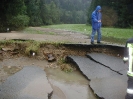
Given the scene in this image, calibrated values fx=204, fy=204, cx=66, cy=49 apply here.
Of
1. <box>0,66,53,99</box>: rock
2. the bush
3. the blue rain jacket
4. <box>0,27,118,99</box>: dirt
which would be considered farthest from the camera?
the bush

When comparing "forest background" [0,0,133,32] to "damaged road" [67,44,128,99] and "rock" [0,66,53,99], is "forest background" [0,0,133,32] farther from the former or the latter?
"rock" [0,66,53,99]

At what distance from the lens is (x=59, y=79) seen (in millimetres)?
7297

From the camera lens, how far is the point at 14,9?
712 inches

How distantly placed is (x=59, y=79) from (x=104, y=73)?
1.65 m

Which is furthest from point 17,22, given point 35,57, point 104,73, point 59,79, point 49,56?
point 104,73

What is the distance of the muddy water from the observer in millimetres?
6003

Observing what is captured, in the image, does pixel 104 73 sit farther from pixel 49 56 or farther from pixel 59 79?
pixel 49 56

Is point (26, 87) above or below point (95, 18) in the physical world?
below

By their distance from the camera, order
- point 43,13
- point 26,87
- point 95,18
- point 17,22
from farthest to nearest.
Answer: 1. point 43,13
2. point 17,22
3. point 95,18
4. point 26,87

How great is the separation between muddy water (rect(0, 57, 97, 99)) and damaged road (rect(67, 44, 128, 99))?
26 cm

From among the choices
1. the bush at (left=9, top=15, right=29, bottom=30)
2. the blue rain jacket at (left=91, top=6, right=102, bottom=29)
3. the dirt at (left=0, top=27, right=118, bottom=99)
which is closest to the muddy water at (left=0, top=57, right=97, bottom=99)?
the dirt at (left=0, top=27, right=118, bottom=99)

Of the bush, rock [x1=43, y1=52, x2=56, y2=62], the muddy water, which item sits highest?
the bush

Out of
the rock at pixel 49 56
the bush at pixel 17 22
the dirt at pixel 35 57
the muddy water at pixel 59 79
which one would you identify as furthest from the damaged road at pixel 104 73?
the bush at pixel 17 22

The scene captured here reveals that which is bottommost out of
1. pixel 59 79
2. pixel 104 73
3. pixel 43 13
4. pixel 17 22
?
pixel 59 79
